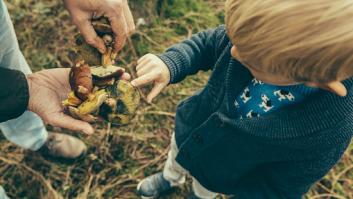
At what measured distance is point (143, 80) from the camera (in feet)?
4.20

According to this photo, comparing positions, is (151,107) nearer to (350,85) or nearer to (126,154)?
(126,154)

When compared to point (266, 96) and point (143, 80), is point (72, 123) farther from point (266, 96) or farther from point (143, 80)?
point (266, 96)

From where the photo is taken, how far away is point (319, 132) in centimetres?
112

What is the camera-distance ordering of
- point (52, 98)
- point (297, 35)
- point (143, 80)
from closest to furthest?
point (297, 35)
point (143, 80)
point (52, 98)

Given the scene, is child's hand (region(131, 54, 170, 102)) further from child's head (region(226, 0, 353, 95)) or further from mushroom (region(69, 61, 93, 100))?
child's head (region(226, 0, 353, 95))

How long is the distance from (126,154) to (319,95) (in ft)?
4.36

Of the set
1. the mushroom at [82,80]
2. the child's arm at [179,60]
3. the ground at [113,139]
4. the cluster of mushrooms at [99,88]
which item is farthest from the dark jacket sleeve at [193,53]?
the ground at [113,139]

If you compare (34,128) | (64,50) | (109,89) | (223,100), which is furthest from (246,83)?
(64,50)

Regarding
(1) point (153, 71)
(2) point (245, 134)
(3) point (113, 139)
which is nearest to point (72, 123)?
(1) point (153, 71)

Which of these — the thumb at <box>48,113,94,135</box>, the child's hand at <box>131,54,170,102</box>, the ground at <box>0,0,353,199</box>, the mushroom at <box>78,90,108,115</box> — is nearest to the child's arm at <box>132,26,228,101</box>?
the child's hand at <box>131,54,170,102</box>

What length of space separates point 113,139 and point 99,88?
1.03 m

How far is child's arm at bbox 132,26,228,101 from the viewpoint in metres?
1.32

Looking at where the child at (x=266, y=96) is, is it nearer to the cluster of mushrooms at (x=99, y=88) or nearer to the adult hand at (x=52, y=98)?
the cluster of mushrooms at (x=99, y=88)

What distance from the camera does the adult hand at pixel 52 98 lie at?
4.61ft
